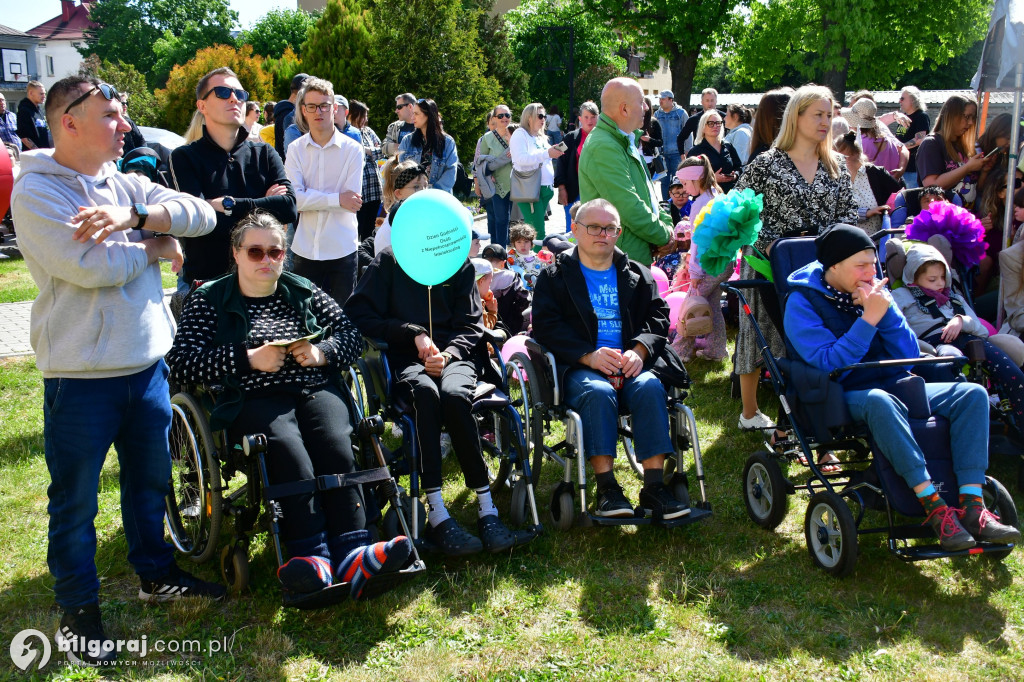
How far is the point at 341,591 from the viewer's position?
3137 mm

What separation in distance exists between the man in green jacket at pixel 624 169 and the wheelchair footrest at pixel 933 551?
2.37m


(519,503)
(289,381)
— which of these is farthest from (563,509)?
(289,381)

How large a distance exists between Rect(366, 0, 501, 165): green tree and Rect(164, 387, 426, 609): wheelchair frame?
48.5 feet

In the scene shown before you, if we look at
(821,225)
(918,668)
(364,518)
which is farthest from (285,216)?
(918,668)

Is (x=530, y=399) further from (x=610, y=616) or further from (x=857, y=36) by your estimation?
(x=857, y=36)

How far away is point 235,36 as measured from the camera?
6794 cm

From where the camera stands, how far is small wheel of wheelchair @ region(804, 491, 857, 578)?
3.59 meters

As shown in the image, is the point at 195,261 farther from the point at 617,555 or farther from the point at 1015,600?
the point at 1015,600

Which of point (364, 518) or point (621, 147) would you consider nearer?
point (364, 518)

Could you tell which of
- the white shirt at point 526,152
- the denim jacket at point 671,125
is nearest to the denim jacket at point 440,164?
the white shirt at point 526,152

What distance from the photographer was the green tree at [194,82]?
2330 centimetres

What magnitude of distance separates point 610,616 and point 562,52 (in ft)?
107

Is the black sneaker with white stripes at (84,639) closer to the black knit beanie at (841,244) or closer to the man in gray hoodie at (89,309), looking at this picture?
the man in gray hoodie at (89,309)

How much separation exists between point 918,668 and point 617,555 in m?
1.33
